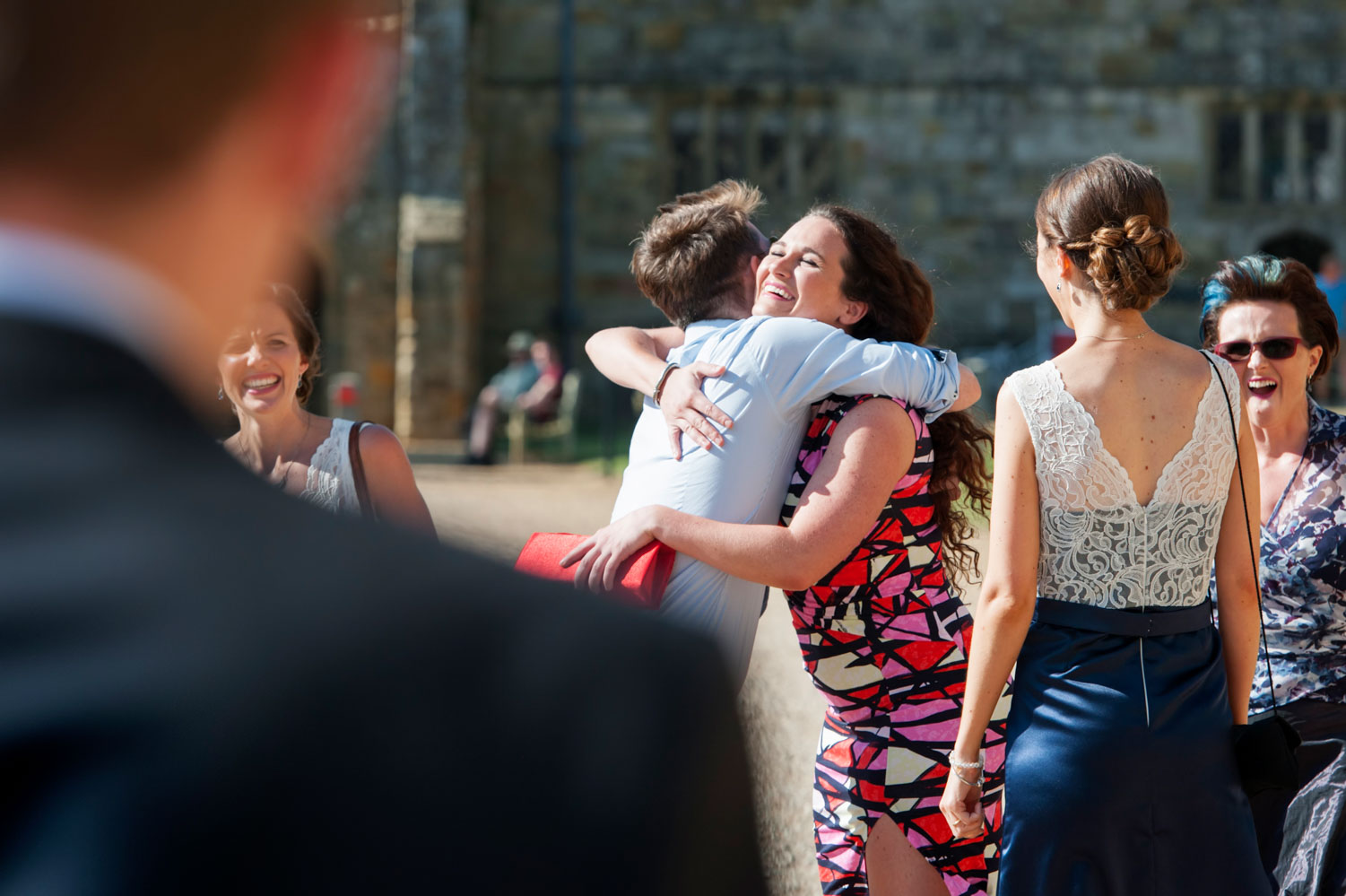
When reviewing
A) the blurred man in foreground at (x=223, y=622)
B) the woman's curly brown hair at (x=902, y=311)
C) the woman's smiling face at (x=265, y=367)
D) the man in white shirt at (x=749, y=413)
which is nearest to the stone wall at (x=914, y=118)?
the woman's smiling face at (x=265, y=367)

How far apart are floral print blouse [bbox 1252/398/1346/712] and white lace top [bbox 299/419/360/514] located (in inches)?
89.4

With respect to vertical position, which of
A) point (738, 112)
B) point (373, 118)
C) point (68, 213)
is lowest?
point (68, 213)

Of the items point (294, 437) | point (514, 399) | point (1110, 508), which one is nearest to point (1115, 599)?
point (1110, 508)

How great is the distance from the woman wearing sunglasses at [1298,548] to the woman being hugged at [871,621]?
3.37ft

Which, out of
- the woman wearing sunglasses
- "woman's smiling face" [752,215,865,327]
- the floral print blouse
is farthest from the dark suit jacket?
the floral print blouse

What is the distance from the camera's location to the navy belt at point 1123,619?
2.58 m

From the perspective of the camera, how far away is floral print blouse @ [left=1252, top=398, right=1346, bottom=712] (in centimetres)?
322

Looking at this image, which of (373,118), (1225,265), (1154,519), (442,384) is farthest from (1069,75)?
(373,118)

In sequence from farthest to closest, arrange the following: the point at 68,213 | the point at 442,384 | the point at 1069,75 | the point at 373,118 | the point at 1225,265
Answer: the point at 1069,75
the point at 442,384
the point at 1225,265
the point at 373,118
the point at 68,213

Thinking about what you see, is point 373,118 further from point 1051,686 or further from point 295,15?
point 1051,686

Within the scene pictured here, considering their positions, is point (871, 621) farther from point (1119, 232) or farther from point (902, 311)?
point (1119, 232)

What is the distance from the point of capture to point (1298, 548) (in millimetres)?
3268

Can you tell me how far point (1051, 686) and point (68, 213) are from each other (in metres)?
2.21

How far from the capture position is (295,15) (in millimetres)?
789
